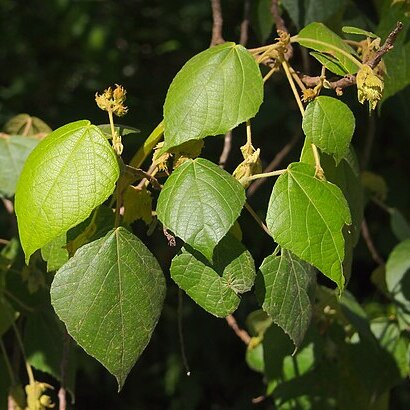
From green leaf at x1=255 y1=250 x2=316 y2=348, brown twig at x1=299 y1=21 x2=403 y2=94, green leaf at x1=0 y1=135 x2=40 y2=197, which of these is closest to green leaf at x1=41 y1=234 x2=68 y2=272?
green leaf at x1=255 y1=250 x2=316 y2=348

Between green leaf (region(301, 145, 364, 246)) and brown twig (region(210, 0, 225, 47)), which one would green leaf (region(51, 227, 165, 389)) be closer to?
green leaf (region(301, 145, 364, 246))

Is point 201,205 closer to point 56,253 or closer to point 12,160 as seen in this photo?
point 56,253

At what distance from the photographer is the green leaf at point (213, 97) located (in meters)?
1.13

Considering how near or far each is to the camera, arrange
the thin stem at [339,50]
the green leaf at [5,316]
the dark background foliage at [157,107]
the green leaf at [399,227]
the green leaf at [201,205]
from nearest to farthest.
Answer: the green leaf at [201,205]
the thin stem at [339,50]
the green leaf at [5,316]
the green leaf at [399,227]
the dark background foliage at [157,107]

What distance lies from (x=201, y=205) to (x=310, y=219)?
13 centimetres

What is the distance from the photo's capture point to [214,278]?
108 cm

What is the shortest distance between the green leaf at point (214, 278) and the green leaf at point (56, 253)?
196 mm

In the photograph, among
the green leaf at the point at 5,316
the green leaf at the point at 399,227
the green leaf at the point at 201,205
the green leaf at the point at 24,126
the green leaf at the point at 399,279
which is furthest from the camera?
the green leaf at the point at 399,227

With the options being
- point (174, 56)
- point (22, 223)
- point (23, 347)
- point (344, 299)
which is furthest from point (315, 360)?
point (174, 56)

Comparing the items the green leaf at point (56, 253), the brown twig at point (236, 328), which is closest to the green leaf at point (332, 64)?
the green leaf at point (56, 253)

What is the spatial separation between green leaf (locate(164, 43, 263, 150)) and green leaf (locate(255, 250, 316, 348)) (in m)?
0.18

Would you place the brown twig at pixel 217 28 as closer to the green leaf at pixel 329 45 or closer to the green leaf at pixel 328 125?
the green leaf at pixel 329 45

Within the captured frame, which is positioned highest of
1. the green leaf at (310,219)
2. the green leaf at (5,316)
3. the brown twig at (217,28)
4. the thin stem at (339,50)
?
the thin stem at (339,50)

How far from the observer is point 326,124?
3.73 feet
